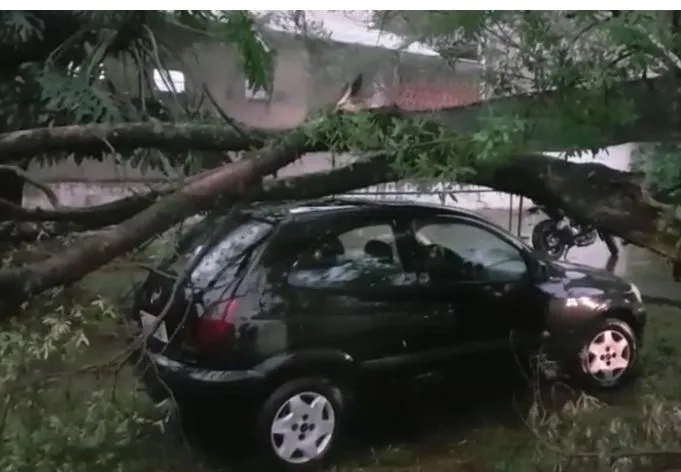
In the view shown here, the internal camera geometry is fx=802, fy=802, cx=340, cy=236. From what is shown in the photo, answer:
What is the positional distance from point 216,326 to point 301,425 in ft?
0.70

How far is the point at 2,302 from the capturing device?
123 cm

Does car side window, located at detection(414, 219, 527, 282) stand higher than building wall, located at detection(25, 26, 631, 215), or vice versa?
Result: building wall, located at detection(25, 26, 631, 215)

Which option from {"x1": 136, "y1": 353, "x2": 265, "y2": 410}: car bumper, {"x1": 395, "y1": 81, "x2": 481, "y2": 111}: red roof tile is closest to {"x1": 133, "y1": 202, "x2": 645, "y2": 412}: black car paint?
{"x1": 136, "y1": 353, "x2": 265, "y2": 410}: car bumper

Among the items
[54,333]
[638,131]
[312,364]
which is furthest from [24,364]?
[638,131]

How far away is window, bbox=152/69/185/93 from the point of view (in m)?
1.27

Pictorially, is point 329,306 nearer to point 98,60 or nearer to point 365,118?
point 365,118

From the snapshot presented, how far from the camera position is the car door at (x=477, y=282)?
1.33 m

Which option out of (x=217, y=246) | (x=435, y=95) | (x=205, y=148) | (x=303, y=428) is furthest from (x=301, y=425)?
(x=435, y=95)

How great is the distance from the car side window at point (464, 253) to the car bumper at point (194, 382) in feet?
1.13

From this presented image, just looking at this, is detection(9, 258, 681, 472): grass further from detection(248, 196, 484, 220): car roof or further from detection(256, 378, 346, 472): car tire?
detection(248, 196, 484, 220): car roof

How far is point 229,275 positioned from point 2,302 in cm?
35

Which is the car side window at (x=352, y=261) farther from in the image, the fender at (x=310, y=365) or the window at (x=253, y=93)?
the window at (x=253, y=93)

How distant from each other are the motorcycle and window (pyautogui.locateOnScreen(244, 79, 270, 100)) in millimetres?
489

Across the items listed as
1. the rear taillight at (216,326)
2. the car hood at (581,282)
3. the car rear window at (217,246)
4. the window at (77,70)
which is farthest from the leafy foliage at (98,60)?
the car hood at (581,282)
